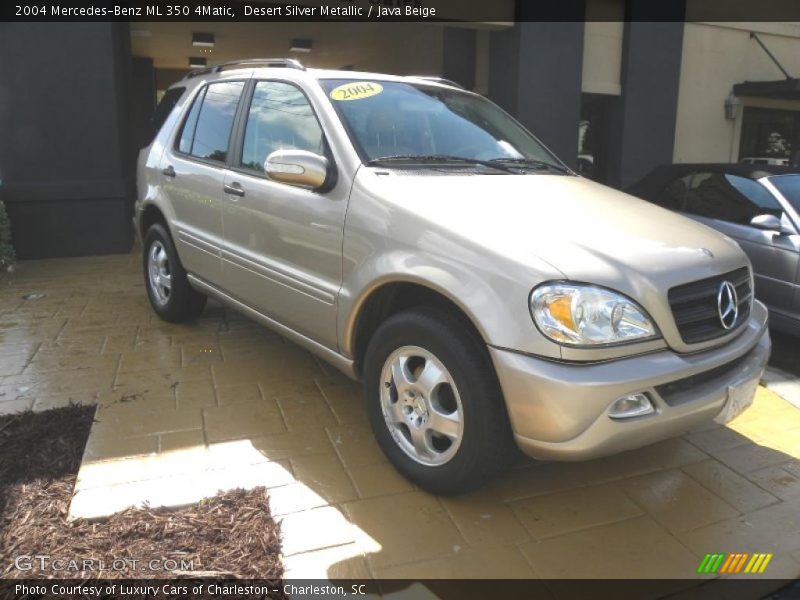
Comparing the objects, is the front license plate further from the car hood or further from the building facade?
the building facade

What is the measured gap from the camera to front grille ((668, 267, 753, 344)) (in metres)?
2.67

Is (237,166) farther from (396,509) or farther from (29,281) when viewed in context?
(29,281)

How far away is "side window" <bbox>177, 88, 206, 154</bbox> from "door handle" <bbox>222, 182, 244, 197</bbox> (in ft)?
2.62

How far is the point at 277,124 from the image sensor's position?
3875 mm

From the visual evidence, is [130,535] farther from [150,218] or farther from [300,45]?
[300,45]

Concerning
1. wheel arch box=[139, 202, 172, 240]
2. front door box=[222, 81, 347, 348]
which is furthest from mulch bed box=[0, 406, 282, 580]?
wheel arch box=[139, 202, 172, 240]

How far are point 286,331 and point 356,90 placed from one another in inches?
55.7

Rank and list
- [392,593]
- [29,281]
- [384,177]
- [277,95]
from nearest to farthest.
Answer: [392,593] → [384,177] → [277,95] → [29,281]

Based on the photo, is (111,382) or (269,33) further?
(269,33)

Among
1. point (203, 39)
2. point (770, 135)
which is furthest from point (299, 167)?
point (770, 135)

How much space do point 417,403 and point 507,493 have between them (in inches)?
24.6

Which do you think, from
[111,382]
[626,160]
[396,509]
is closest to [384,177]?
[396,509]

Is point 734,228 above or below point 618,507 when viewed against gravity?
above

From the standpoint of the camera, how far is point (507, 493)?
3.09 m
